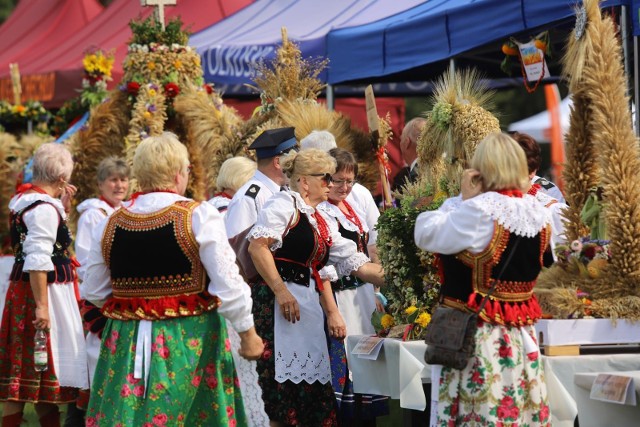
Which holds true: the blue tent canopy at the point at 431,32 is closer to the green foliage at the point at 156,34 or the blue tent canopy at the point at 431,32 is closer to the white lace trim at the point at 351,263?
the green foliage at the point at 156,34

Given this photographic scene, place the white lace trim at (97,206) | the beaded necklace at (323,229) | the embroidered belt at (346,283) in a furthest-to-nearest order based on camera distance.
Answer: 1. the white lace trim at (97,206)
2. the embroidered belt at (346,283)
3. the beaded necklace at (323,229)

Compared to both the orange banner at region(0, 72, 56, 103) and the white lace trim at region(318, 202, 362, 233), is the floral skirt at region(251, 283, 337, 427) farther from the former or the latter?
the orange banner at region(0, 72, 56, 103)

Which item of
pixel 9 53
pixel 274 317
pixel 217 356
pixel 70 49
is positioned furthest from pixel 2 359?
pixel 9 53

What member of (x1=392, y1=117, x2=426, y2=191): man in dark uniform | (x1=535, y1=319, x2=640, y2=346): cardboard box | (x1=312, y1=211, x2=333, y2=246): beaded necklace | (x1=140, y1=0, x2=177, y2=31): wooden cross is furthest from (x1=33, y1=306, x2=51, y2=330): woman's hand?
(x1=140, y1=0, x2=177, y2=31): wooden cross

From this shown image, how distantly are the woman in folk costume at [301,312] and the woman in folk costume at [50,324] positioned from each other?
1.65m

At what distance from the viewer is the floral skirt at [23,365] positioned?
6836 millimetres

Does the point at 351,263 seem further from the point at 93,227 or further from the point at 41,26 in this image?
the point at 41,26

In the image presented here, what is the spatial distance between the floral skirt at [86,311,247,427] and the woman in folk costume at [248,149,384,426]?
92 cm

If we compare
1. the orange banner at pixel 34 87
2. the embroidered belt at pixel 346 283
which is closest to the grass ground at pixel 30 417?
the embroidered belt at pixel 346 283

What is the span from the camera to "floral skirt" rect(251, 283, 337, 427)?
5652 mm

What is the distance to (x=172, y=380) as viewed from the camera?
454 centimetres

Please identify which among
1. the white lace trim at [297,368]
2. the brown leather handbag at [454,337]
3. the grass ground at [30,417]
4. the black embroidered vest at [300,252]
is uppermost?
the black embroidered vest at [300,252]

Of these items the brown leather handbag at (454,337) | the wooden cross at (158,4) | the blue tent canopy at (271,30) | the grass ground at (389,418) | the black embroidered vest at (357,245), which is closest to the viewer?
the brown leather handbag at (454,337)

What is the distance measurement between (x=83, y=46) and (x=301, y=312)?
10.7 metres
